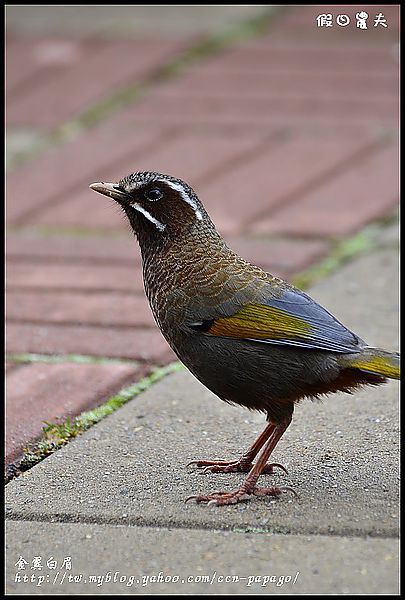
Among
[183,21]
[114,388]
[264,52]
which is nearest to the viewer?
[114,388]

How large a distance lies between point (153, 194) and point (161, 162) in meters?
3.27

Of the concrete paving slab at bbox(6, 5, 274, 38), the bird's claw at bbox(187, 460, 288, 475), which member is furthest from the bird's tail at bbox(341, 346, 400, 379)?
the concrete paving slab at bbox(6, 5, 274, 38)

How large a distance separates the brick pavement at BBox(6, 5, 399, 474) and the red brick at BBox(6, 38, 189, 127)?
2cm

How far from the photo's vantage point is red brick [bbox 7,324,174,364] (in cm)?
500

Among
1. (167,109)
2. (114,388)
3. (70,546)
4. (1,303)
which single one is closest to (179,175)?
(167,109)

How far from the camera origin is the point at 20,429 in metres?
4.25

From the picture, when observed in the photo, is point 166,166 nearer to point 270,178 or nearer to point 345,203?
point 270,178

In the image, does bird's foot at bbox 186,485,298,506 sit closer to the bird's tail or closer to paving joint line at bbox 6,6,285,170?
the bird's tail

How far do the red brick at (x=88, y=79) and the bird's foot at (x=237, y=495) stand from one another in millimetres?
5030

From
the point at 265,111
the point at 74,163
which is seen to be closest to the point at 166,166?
the point at 74,163

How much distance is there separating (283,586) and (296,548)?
224 mm

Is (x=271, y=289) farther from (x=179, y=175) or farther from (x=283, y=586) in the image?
(x=179, y=175)

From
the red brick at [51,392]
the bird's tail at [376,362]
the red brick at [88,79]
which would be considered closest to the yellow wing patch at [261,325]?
the bird's tail at [376,362]

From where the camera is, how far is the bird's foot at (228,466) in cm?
387
